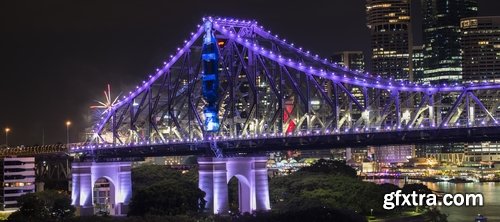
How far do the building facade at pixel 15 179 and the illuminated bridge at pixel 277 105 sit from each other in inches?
574

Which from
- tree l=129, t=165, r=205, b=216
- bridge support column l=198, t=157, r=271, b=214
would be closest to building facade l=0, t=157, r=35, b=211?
tree l=129, t=165, r=205, b=216

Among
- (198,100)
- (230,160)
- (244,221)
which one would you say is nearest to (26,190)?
(198,100)

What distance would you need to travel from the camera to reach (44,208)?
75938 mm

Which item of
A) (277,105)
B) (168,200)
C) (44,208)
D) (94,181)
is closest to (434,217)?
(277,105)

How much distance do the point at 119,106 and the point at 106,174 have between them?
305 inches

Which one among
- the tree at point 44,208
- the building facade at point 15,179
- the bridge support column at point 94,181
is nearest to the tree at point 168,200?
the tree at point 44,208

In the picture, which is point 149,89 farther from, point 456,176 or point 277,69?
point 456,176

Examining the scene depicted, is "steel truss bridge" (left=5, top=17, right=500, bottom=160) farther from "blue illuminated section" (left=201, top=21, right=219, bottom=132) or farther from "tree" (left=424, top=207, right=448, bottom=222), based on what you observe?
"tree" (left=424, top=207, right=448, bottom=222)

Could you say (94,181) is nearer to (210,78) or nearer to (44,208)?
(44,208)

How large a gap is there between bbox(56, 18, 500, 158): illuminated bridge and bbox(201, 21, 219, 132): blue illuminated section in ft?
1.47

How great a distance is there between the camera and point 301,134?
2803 inches

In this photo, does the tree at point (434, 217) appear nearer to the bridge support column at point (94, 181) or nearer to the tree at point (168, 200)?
the tree at point (168, 200)

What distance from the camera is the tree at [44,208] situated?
72.3 meters

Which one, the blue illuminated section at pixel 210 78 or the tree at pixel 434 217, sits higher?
the blue illuminated section at pixel 210 78
